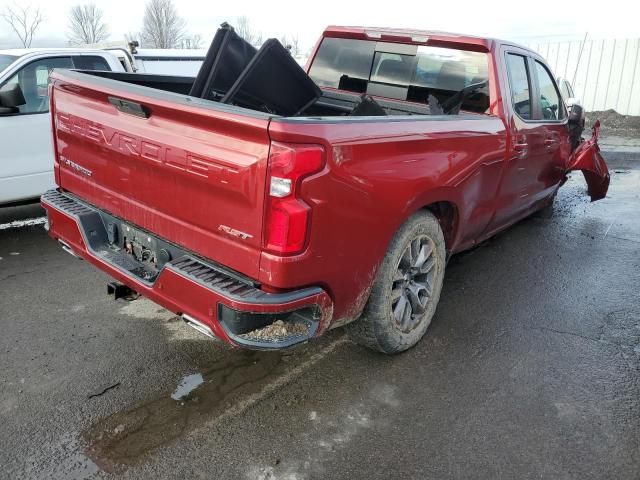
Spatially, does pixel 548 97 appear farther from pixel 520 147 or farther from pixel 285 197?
pixel 285 197

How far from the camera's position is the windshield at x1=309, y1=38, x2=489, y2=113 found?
4.06m

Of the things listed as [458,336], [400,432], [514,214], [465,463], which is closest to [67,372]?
[400,432]

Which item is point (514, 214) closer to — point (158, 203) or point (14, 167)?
point (158, 203)

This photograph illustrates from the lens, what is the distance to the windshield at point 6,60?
17.4 feet

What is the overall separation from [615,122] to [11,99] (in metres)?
16.6

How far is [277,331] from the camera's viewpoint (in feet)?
8.06

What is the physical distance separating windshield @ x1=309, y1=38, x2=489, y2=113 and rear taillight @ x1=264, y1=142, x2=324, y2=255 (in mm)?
2175

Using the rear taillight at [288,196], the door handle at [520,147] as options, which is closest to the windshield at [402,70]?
the door handle at [520,147]

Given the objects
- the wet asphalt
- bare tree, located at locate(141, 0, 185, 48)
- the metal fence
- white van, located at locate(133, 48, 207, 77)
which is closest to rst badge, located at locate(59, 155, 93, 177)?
the wet asphalt

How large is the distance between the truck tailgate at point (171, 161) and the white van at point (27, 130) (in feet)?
7.11

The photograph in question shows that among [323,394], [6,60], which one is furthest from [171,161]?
[6,60]

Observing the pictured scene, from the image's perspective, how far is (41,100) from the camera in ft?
17.2

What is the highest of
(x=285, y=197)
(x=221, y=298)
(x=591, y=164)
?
(x=285, y=197)

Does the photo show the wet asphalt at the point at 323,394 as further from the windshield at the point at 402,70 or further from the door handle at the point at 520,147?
the windshield at the point at 402,70
